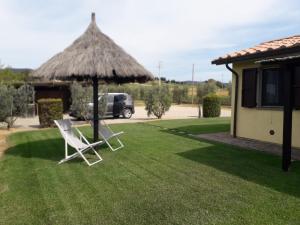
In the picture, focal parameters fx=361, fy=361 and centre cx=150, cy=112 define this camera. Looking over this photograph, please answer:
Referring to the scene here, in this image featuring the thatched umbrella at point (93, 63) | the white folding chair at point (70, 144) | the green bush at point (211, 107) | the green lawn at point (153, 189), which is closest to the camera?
the green lawn at point (153, 189)

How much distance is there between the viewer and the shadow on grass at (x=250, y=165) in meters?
5.79

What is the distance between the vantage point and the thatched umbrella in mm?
8281

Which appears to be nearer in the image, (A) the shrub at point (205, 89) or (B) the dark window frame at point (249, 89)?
(B) the dark window frame at point (249, 89)

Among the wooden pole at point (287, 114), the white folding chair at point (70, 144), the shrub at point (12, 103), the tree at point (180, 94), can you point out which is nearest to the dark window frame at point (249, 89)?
the wooden pole at point (287, 114)

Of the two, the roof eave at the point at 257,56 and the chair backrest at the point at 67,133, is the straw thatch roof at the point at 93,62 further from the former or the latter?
the roof eave at the point at 257,56

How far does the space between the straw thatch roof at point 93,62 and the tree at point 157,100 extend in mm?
11422

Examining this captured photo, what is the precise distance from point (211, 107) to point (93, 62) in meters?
13.6

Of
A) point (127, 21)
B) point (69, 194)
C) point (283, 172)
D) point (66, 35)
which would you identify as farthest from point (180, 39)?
point (69, 194)

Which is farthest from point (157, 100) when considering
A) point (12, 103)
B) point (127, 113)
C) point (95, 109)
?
point (95, 109)

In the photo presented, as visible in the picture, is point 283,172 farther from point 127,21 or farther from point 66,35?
point 66,35

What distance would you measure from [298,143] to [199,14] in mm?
7603

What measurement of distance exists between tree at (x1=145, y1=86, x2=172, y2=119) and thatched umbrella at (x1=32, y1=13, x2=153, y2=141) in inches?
448

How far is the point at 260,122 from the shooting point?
1018cm

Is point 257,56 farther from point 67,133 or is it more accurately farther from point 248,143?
point 67,133
